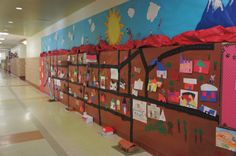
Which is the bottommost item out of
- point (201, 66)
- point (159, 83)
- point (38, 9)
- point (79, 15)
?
point (159, 83)

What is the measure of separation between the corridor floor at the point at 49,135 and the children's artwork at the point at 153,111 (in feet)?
1.83

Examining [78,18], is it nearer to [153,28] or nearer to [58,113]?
[58,113]

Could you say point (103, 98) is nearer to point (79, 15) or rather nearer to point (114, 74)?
point (114, 74)

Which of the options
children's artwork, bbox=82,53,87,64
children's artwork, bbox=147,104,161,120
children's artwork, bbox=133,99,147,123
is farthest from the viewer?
children's artwork, bbox=82,53,87,64

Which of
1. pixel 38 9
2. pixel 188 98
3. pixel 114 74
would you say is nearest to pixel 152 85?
pixel 188 98

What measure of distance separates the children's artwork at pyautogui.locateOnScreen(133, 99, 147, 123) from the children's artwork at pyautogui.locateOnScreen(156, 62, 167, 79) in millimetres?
524

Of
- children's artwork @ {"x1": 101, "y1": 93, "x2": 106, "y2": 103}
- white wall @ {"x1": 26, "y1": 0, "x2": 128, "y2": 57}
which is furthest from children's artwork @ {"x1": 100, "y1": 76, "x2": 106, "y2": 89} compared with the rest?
white wall @ {"x1": 26, "y1": 0, "x2": 128, "y2": 57}

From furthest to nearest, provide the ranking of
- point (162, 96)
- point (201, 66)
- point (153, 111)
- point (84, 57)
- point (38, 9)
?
point (38, 9)
point (84, 57)
point (153, 111)
point (162, 96)
point (201, 66)

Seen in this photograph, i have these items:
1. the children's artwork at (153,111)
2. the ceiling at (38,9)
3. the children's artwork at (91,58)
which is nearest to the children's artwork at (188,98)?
the children's artwork at (153,111)

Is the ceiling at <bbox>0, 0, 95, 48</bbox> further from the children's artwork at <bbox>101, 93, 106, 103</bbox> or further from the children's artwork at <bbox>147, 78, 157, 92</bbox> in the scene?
the children's artwork at <bbox>147, 78, 157, 92</bbox>

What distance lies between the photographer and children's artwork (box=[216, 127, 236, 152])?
7.04 ft

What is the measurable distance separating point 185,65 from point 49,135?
8.71ft

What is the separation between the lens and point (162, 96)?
2977 mm

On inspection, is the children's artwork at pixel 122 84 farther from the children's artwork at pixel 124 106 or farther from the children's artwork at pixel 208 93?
the children's artwork at pixel 208 93
